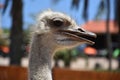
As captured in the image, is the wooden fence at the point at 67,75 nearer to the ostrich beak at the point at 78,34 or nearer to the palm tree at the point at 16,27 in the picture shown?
the palm tree at the point at 16,27

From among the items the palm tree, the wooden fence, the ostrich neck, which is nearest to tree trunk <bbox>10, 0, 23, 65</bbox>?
the palm tree

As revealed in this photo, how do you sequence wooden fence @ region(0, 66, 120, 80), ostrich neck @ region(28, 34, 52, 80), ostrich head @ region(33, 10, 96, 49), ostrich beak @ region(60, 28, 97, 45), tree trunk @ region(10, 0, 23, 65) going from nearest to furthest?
ostrich neck @ region(28, 34, 52, 80) → ostrich head @ region(33, 10, 96, 49) → ostrich beak @ region(60, 28, 97, 45) → wooden fence @ region(0, 66, 120, 80) → tree trunk @ region(10, 0, 23, 65)

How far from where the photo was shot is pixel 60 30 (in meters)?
5.22

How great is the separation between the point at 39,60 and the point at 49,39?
0.23 metres

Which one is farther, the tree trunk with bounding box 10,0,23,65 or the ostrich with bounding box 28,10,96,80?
the tree trunk with bounding box 10,0,23,65

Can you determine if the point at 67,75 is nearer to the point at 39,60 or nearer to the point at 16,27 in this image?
the point at 16,27

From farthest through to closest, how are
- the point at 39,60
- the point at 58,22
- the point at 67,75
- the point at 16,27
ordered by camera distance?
the point at 16,27 → the point at 67,75 → the point at 58,22 → the point at 39,60

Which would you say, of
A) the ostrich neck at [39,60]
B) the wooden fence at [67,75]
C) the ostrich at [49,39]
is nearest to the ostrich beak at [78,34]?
the ostrich at [49,39]

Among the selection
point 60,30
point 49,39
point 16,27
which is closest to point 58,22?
point 60,30

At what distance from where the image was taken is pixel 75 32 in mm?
5273

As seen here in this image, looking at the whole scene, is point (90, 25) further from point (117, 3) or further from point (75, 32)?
point (75, 32)

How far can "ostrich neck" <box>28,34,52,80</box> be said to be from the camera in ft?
16.1

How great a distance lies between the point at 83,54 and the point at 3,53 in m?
7.33

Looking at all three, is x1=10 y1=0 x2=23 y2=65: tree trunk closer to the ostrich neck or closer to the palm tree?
the palm tree
